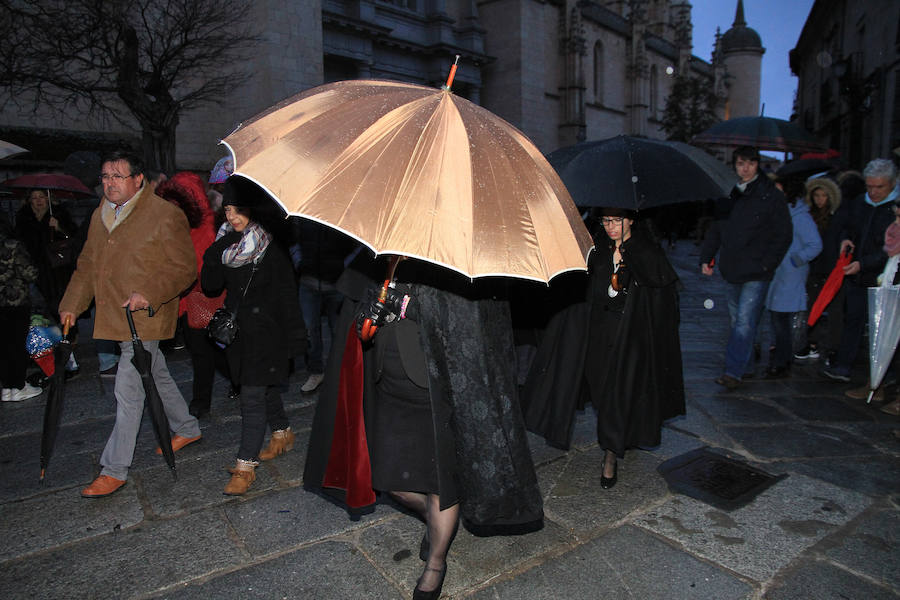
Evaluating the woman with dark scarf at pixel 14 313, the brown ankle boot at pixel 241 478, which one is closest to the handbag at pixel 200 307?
the brown ankle boot at pixel 241 478

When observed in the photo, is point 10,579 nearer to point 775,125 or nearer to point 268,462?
point 268,462

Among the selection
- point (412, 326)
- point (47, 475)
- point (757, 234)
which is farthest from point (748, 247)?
point (47, 475)

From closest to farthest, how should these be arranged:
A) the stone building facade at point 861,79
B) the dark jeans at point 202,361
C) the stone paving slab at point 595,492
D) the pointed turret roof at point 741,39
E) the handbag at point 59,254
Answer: the stone paving slab at point 595,492 → the dark jeans at point 202,361 → the handbag at point 59,254 → the stone building facade at point 861,79 → the pointed turret roof at point 741,39

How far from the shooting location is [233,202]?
12.2 ft

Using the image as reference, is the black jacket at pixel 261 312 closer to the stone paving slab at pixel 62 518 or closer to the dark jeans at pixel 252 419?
the dark jeans at pixel 252 419

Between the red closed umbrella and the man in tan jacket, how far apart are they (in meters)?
6.34

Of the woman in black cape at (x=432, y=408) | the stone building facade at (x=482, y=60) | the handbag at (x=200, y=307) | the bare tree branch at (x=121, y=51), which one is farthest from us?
the stone building facade at (x=482, y=60)

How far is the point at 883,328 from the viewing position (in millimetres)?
5434

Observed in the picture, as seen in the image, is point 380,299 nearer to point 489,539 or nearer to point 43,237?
point 489,539

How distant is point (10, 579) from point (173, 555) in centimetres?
71

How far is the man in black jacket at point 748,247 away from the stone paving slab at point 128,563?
4.90 metres

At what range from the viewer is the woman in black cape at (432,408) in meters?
2.55

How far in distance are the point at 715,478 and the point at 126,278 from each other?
3.91m

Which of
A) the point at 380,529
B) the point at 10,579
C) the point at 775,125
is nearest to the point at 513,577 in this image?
the point at 380,529
